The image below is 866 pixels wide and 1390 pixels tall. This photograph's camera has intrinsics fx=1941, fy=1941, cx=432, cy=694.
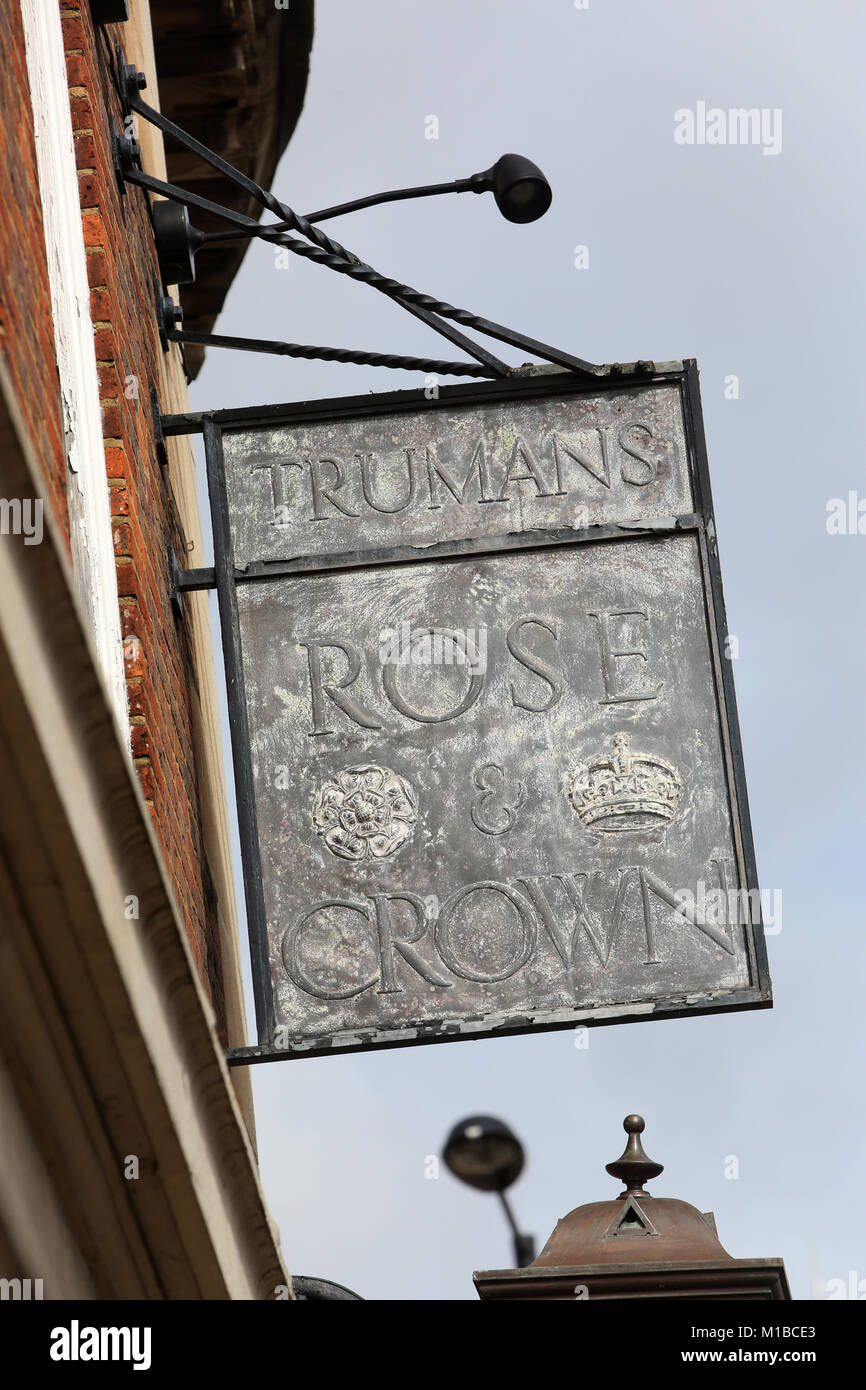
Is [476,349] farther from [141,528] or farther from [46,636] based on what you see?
[46,636]

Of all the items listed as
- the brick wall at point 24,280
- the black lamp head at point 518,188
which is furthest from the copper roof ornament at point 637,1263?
the black lamp head at point 518,188

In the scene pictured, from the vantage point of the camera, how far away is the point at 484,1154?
6.56 meters

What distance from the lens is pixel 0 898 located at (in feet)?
6.75

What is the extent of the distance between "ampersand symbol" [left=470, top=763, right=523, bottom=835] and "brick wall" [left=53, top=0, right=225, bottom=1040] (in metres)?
0.76

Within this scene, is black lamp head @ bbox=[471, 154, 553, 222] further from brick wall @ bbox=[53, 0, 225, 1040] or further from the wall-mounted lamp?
brick wall @ bbox=[53, 0, 225, 1040]

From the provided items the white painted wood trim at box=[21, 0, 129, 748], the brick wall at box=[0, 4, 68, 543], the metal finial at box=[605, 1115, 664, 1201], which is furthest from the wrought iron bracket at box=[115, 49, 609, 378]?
the metal finial at box=[605, 1115, 664, 1201]

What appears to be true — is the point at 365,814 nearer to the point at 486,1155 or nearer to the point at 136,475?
the point at 136,475

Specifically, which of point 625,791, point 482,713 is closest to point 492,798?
point 482,713

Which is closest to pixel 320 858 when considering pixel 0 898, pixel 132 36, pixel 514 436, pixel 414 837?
pixel 414 837

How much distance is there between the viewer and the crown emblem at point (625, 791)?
4684 millimetres

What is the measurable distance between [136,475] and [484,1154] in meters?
2.90

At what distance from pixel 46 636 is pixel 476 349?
11.0 feet

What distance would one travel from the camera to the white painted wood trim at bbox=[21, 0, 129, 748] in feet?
12.3
